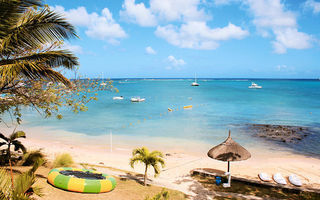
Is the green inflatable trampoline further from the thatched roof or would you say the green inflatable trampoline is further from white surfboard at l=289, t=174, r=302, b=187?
white surfboard at l=289, t=174, r=302, b=187

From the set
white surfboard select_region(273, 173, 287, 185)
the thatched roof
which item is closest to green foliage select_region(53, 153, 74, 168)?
the thatched roof

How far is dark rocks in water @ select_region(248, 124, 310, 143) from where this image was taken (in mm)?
22266

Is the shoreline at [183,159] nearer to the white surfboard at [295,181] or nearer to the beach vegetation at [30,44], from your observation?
the white surfboard at [295,181]

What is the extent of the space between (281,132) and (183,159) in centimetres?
1437

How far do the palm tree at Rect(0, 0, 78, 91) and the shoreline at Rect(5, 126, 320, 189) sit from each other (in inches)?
302

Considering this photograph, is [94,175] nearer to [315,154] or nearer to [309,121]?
[315,154]

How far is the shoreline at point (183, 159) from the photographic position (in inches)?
506

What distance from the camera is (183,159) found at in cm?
1567

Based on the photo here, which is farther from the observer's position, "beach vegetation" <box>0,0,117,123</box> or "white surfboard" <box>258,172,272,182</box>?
"white surfboard" <box>258,172,272,182</box>

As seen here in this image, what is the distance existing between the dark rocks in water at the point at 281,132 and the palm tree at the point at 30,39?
2131 cm

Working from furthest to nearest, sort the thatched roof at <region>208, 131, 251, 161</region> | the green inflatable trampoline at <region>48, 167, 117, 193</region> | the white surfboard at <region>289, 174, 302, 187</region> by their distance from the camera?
the white surfboard at <region>289, 174, 302, 187</region>, the thatched roof at <region>208, 131, 251, 161</region>, the green inflatable trampoline at <region>48, 167, 117, 193</region>

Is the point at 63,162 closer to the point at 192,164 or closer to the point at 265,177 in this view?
the point at 192,164

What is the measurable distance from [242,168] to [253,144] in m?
7.30

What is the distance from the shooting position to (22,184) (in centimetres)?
316
